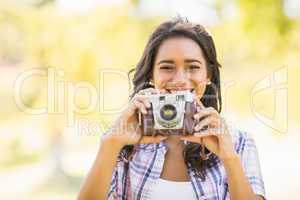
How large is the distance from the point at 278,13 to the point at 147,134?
100 centimetres

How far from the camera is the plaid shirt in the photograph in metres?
0.93

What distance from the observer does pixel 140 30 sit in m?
1.66

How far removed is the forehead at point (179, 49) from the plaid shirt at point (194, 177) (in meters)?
0.16

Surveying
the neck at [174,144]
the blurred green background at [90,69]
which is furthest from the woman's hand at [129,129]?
the blurred green background at [90,69]

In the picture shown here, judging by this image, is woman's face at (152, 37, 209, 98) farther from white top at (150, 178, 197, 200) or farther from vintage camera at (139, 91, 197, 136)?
white top at (150, 178, 197, 200)

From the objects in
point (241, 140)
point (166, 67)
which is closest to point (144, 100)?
point (166, 67)

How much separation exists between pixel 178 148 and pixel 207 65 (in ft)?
0.55

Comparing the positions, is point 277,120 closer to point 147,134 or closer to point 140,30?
point 140,30

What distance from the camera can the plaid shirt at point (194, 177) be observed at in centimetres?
93

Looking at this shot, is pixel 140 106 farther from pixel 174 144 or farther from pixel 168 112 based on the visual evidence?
pixel 174 144

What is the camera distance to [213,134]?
0.87 meters

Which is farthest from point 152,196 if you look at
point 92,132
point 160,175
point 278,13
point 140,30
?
point 278,13

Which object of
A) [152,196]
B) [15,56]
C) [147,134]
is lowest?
[152,196]

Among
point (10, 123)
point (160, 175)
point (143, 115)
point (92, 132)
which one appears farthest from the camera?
point (10, 123)
